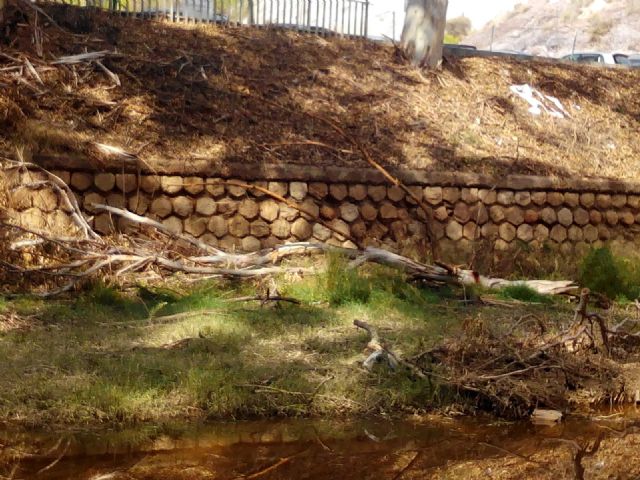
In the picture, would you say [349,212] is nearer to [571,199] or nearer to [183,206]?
[183,206]

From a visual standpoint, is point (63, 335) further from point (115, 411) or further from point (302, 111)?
point (302, 111)

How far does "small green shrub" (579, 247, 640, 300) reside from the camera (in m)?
10.6

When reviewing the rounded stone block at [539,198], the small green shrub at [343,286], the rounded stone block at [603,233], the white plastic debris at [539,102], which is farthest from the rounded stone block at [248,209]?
the white plastic debris at [539,102]

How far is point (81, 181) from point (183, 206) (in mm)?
1102

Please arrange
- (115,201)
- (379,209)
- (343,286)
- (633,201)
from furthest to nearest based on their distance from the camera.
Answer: (633,201) < (379,209) < (115,201) < (343,286)

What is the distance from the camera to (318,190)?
11469mm

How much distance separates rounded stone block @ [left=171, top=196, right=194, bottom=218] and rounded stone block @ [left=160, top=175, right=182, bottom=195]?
0.10 metres

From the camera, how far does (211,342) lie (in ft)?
25.2

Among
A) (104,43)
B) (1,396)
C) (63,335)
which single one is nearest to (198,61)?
(104,43)

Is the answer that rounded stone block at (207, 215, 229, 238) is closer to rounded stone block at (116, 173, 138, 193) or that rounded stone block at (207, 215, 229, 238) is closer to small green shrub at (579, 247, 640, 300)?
rounded stone block at (116, 173, 138, 193)

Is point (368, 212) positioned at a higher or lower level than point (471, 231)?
higher

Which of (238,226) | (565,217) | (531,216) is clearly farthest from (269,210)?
(565,217)

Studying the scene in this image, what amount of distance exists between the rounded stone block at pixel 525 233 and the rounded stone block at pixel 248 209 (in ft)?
11.1

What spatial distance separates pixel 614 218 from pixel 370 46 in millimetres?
4834
